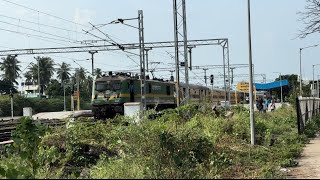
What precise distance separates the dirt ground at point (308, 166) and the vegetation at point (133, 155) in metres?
0.32

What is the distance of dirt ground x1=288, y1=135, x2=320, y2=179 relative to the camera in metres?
10.4

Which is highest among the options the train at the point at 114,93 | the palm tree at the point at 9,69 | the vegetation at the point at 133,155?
the palm tree at the point at 9,69

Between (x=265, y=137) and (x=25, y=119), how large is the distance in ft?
33.2

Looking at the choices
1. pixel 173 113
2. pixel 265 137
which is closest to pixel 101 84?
pixel 173 113

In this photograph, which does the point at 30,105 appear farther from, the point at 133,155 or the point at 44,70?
the point at 133,155

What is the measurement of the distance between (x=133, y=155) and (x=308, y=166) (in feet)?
15.2

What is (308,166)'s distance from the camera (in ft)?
39.9

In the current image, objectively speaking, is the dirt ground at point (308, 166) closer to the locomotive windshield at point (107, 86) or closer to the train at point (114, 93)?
the train at point (114, 93)

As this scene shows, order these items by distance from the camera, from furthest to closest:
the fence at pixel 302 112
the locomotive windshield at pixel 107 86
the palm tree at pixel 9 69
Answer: the palm tree at pixel 9 69 → the locomotive windshield at pixel 107 86 → the fence at pixel 302 112

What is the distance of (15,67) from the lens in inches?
4104

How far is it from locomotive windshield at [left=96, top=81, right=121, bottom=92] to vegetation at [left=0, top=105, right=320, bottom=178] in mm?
18560

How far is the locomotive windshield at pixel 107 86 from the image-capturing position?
3456 cm

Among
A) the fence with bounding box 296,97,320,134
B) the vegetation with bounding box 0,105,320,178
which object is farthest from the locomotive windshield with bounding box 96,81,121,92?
the vegetation with bounding box 0,105,320,178

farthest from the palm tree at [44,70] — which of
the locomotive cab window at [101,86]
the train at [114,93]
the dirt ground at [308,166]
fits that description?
the dirt ground at [308,166]
